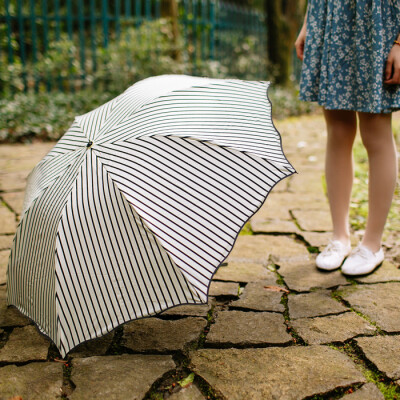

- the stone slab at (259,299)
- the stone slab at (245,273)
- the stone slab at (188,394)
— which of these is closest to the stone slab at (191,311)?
the stone slab at (259,299)

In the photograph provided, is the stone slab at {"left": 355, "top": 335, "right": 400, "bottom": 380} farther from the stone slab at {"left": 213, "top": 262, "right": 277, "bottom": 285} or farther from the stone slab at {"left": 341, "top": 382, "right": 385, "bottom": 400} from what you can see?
the stone slab at {"left": 213, "top": 262, "right": 277, "bottom": 285}

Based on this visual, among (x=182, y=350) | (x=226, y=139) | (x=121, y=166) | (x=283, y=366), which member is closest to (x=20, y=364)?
(x=182, y=350)

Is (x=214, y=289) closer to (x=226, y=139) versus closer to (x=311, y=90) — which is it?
(x=226, y=139)

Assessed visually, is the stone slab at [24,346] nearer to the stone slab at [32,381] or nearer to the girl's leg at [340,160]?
the stone slab at [32,381]

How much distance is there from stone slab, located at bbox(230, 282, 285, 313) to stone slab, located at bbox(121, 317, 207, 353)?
227mm

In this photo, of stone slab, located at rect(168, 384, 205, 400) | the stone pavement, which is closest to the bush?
the stone pavement

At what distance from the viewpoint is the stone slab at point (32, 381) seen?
5.40 ft

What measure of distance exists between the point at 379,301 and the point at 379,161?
2.16 ft

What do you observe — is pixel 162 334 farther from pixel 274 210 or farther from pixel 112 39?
pixel 112 39

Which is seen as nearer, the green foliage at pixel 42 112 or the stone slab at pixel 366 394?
the stone slab at pixel 366 394

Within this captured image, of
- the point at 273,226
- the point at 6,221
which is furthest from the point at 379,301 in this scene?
the point at 6,221

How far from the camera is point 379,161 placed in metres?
2.35

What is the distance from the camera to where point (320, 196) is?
3789mm

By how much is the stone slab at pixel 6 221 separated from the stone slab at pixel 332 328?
202 cm
